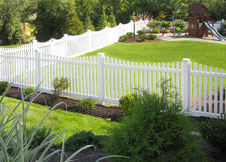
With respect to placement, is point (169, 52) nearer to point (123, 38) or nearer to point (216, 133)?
point (123, 38)

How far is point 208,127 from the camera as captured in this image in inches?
188

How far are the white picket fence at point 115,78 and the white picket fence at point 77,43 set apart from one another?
1.32m

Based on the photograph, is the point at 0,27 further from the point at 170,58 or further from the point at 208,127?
the point at 208,127

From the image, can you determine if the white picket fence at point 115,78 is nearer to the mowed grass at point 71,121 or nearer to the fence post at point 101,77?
the fence post at point 101,77

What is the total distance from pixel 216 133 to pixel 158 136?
47.0 inches

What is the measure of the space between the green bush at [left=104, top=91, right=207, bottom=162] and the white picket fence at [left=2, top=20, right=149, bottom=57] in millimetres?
8147

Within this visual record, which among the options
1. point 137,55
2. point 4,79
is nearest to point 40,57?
point 4,79

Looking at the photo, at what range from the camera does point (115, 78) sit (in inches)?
326

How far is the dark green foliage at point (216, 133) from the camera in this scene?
14.9ft

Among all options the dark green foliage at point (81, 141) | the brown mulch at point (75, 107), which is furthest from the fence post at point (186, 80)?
the dark green foliage at point (81, 141)

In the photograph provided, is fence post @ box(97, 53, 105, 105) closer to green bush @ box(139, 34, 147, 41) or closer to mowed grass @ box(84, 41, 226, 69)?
mowed grass @ box(84, 41, 226, 69)

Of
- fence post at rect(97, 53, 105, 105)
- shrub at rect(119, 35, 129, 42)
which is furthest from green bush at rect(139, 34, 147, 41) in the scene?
fence post at rect(97, 53, 105, 105)

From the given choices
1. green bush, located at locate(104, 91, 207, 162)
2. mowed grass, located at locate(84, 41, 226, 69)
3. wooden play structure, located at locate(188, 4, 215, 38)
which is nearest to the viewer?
green bush, located at locate(104, 91, 207, 162)

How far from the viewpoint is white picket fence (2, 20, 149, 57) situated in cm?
1332
